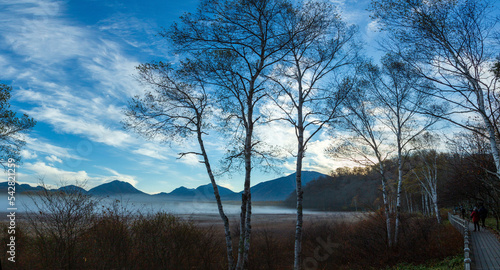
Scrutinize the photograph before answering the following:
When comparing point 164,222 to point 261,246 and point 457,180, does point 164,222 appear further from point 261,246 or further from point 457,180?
point 457,180

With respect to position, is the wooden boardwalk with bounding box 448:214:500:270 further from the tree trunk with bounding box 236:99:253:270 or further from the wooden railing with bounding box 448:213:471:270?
the tree trunk with bounding box 236:99:253:270

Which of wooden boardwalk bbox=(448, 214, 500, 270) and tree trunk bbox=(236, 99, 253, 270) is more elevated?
tree trunk bbox=(236, 99, 253, 270)

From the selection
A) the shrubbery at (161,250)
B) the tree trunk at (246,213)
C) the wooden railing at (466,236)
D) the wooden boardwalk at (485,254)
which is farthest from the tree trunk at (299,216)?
the wooden boardwalk at (485,254)

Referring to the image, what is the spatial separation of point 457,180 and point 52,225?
131ft

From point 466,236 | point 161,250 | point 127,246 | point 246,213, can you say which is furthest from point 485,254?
point 127,246

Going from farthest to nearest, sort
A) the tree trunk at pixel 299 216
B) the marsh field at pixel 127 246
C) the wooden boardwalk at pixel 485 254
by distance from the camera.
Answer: the tree trunk at pixel 299 216 < the wooden boardwalk at pixel 485 254 < the marsh field at pixel 127 246

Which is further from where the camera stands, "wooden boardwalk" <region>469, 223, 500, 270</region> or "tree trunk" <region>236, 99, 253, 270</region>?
"wooden boardwalk" <region>469, 223, 500, 270</region>

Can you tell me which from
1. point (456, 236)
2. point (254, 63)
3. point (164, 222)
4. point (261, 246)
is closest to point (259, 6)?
point (254, 63)

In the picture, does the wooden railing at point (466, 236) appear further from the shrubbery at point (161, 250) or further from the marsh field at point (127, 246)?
the marsh field at point (127, 246)

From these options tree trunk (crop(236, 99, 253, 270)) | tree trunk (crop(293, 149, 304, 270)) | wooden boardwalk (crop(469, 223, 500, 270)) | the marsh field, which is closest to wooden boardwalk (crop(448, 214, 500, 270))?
wooden boardwalk (crop(469, 223, 500, 270))

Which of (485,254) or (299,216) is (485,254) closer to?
(485,254)

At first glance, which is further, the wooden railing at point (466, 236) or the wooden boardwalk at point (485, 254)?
the wooden boardwalk at point (485, 254)

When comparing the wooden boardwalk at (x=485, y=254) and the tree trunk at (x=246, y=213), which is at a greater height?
the tree trunk at (x=246, y=213)

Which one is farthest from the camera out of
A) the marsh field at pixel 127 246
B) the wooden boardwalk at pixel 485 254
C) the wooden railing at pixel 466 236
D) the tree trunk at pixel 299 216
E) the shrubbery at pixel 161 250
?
the tree trunk at pixel 299 216
